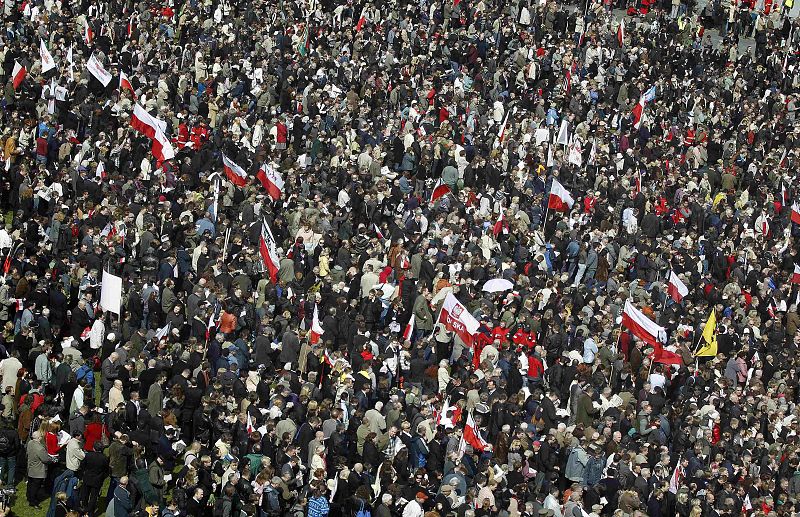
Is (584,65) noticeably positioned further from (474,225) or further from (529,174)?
(474,225)

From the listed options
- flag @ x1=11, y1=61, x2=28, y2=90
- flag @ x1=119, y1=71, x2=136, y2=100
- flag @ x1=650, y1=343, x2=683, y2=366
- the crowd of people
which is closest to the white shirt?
the crowd of people

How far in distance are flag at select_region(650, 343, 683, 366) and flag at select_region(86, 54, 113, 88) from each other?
55.0 feet

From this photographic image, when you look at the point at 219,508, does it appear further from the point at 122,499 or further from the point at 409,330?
the point at 409,330

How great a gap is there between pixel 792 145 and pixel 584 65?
23.6 feet

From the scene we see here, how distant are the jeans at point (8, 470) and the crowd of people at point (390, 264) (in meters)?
0.55

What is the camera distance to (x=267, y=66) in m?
46.6

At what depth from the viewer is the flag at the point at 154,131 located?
128 ft

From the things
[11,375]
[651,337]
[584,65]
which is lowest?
[584,65]

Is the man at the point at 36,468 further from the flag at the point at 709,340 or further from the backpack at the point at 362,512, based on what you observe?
the flag at the point at 709,340

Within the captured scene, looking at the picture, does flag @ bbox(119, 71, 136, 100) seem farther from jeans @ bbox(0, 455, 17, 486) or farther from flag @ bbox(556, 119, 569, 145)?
jeans @ bbox(0, 455, 17, 486)

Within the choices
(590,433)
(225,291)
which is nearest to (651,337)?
(590,433)

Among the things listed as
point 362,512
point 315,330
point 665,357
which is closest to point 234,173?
point 315,330

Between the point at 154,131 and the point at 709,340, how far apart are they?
13271mm

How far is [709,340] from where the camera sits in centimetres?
3456
